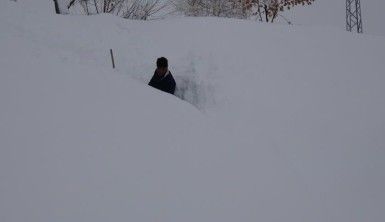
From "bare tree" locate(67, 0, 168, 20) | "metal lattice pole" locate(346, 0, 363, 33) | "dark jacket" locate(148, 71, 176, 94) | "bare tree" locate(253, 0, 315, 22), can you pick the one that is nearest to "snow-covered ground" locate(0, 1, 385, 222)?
"dark jacket" locate(148, 71, 176, 94)

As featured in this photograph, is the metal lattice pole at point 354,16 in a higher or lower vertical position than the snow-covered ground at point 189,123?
higher

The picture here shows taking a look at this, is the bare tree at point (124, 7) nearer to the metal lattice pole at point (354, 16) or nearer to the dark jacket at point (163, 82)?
the dark jacket at point (163, 82)

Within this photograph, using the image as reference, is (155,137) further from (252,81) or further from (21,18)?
(21,18)

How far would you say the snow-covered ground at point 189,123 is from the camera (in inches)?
111

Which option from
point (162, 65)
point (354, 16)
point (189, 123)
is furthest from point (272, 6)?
point (354, 16)

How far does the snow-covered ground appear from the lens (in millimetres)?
2820

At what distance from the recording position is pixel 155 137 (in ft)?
11.5

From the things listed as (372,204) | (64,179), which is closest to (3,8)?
(64,179)

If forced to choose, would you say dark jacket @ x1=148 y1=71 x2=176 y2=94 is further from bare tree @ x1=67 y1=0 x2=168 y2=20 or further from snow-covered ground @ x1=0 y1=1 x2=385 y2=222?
bare tree @ x1=67 y1=0 x2=168 y2=20

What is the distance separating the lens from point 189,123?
395 centimetres

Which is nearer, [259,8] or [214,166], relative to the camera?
[214,166]

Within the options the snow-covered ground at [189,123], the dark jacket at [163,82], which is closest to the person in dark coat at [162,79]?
the dark jacket at [163,82]

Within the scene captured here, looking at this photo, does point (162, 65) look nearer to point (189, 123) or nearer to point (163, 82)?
point (163, 82)

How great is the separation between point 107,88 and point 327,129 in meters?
2.95
